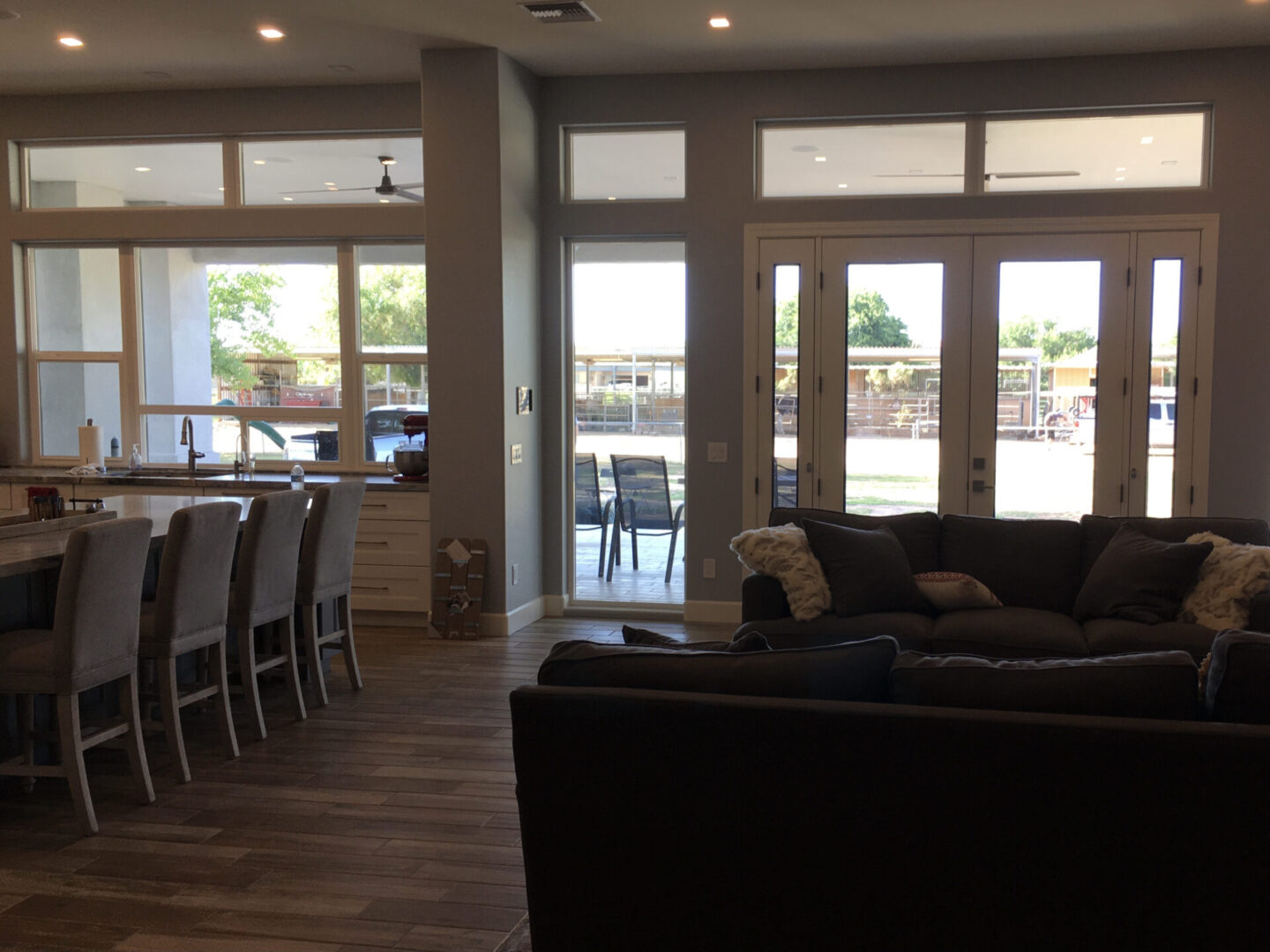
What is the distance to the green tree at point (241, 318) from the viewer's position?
24.0 feet

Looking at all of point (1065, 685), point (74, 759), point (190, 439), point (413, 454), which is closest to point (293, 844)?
point (74, 759)

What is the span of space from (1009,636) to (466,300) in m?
3.67

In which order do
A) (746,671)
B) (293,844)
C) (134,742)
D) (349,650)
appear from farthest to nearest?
(349,650) → (134,742) → (293,844) → (746,671)

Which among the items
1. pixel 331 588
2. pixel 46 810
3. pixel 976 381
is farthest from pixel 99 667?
pixel 976 381

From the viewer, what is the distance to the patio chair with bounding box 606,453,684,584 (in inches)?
279

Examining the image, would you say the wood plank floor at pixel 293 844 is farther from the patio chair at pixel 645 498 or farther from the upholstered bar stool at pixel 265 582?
the patio chair at pixel 645 498

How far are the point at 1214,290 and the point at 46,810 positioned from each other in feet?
20.8

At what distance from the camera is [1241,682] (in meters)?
2.12

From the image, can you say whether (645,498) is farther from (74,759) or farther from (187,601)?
(74,759)

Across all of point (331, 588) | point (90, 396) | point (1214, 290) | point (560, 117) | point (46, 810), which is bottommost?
point (46, 810)

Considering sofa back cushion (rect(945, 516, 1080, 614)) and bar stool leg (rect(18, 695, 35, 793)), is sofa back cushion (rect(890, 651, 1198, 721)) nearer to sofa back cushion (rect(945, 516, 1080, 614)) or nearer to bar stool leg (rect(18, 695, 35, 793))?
sofa back cushion (rect(945, 516, 1080, 614))

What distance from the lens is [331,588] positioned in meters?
5.18

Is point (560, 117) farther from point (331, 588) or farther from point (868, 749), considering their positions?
point (868, 749)

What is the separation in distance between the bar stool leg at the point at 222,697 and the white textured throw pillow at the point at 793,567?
2.17 meters
